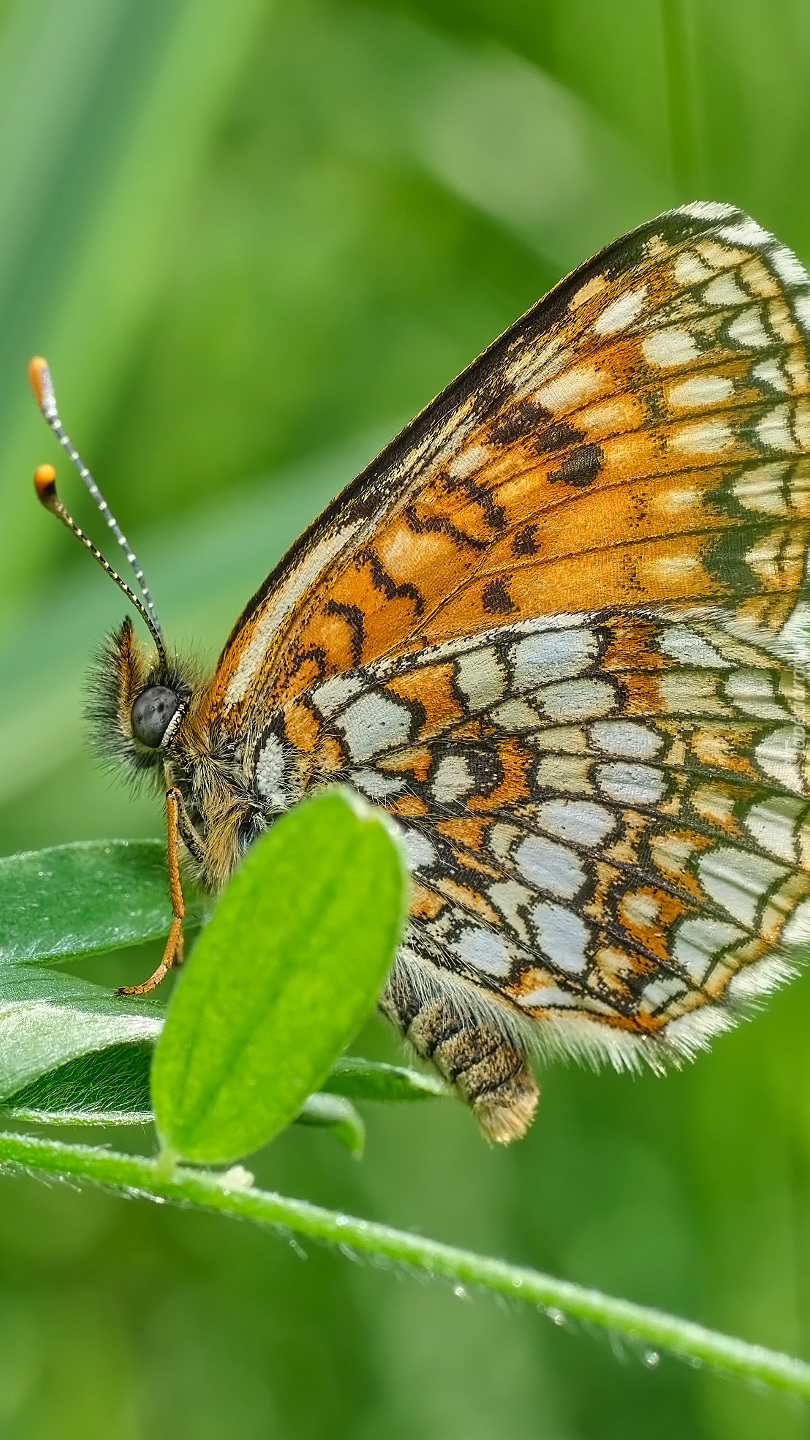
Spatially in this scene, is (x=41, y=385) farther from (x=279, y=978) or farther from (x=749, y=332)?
(x=279, y=978)

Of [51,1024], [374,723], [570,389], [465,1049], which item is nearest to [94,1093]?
[51,1024]

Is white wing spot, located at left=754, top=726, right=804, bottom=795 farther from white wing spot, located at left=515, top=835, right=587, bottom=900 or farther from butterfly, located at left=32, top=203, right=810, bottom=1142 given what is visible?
white wing spot, located at left=515, top=835, right=587, bottom=900

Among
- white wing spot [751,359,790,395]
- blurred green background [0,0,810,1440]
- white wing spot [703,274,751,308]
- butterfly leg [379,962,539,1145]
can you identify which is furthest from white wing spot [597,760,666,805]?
blurred green background [0,0,810,1440]

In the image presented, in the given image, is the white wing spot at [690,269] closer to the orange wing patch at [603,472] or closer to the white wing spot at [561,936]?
the orange wing patch at [603,472]

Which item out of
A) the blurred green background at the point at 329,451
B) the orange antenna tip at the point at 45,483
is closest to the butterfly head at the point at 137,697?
the orange antenna tip at the point at 45,483

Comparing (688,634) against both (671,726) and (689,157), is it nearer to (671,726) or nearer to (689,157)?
(671,726)

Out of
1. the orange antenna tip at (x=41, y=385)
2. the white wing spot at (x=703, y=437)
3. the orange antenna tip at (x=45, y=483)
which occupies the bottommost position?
the orange antenna tip at (x=45, y=483)
